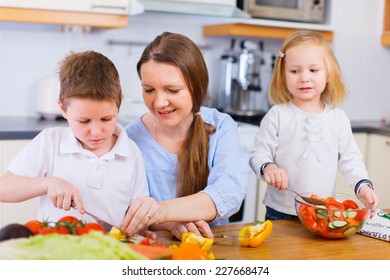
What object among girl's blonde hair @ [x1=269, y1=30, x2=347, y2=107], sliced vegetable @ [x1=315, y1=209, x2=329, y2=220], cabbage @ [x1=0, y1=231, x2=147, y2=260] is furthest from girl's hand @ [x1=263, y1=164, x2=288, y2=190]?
cabbage @ [x1=0, y1=231, x2=147, y2=260]

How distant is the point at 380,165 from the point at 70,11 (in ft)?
5.14

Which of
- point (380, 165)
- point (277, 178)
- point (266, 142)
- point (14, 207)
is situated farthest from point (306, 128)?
point (380, 165)

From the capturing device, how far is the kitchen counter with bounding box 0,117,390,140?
2.14m

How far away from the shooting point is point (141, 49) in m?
2.83

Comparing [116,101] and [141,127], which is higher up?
[116,101]

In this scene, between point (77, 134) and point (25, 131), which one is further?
point (25, 131)

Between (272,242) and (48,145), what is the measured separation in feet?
1.51

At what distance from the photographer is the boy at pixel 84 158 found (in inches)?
37.6

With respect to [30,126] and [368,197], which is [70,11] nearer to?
[30,126]

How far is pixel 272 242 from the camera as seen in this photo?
1.10 meters
